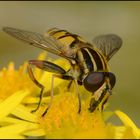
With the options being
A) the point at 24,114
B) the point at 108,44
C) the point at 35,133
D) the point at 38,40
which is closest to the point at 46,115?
the point at 24,114

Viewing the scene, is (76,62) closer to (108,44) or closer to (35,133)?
(108,44)

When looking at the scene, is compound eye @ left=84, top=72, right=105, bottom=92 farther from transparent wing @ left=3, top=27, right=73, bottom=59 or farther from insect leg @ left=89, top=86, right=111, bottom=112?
transparent wing @ left=3, top=27, right=73, bottom=59

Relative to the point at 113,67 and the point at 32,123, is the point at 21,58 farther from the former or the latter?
the point at 32,123

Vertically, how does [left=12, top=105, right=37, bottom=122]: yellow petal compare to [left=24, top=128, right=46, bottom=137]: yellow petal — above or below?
above

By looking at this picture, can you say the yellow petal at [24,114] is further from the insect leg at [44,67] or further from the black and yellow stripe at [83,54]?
the black and yellow stripe at [83,54]

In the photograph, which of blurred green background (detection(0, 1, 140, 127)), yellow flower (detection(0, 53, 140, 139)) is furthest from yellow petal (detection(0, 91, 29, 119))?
blurred green background (detection(0, 1, 140, 127))

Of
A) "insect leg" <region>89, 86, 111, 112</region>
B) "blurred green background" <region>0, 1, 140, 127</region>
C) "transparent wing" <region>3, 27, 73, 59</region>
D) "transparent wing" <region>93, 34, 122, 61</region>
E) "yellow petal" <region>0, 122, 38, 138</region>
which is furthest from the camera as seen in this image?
"blurred green background" <region>0, 1, 140, 127</region>

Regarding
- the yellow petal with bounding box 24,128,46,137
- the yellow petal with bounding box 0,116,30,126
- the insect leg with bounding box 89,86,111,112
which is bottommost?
the yellow petal with bounding box 24,128,46,137
